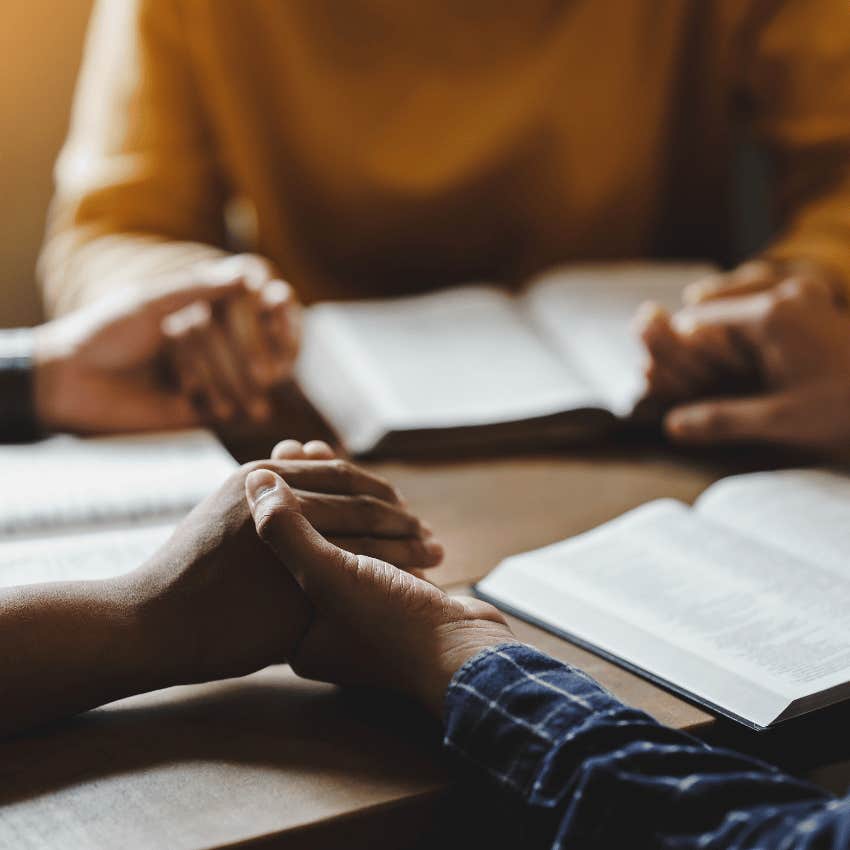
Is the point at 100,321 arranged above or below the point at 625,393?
above

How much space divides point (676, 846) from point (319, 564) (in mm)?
253

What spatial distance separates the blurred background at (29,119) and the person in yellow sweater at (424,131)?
11 centimetres

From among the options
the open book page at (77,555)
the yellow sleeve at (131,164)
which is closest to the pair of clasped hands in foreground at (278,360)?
the yellow sleeve at (131,164)

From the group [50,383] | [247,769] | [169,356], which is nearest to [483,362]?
[169,356]

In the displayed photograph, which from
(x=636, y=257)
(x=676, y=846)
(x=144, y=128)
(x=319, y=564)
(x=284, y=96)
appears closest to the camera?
(x=676, y=846)

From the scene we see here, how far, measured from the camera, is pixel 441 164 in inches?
62.4

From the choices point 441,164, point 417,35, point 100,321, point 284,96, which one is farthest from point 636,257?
point 100,321

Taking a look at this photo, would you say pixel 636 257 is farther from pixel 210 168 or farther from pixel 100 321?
pixel 100 321

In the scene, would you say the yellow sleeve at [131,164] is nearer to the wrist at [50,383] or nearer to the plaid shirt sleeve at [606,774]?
the wrist at [50,383]

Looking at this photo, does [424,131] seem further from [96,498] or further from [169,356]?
[96,498]

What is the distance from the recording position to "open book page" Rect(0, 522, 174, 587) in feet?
2.53

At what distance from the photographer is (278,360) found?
1.20 metres

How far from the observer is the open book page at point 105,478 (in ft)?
2.98

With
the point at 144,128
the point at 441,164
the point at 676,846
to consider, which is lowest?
the point at 676,846
